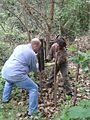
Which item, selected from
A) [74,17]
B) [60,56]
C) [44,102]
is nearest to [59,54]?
[60,56]

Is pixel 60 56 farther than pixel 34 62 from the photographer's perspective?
Yes

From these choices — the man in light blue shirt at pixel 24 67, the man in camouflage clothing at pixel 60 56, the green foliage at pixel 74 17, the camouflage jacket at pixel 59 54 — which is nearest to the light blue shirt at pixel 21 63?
the man in light blue shirt at pixel 24 67

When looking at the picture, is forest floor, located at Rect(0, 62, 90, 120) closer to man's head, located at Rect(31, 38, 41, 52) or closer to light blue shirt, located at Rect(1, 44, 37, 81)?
light blue shirt, located at Rect(1, 44, 37, 81)

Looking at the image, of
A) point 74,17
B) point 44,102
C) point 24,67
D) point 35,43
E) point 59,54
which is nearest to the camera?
point 35,43

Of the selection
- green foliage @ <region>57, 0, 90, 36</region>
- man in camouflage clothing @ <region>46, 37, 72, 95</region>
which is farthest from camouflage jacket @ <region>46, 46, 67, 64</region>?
green foliage @ <region>57, 0, 90, 36</region>

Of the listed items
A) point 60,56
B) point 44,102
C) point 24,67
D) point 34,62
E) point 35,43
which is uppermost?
point 35,43

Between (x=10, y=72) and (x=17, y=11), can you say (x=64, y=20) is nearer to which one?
(x=17, y=11)

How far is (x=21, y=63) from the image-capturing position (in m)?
7.10

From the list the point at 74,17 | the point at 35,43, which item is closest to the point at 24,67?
the point at 35,43

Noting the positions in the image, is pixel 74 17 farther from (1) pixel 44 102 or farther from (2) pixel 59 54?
(1) pixel 44 102

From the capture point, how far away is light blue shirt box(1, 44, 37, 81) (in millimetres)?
7004

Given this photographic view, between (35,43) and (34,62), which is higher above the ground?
(35,43)

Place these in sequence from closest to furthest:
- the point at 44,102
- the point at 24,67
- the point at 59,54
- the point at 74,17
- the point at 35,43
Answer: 1. the point at 35,43
2. the point at 24,67
3. the point at 44,102
4. the point at 59,54
5. the point at 74,17

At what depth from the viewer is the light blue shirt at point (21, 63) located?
23.0 ft
